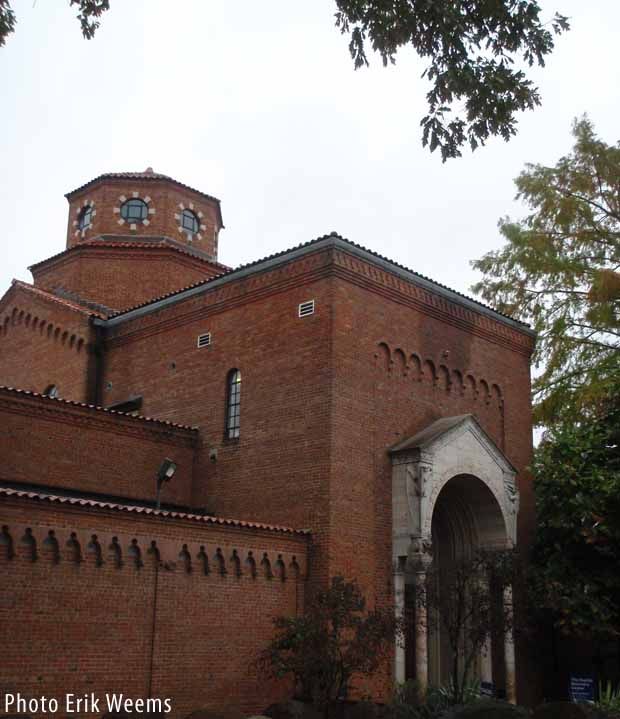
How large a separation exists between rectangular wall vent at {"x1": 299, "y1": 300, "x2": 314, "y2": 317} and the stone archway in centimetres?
337

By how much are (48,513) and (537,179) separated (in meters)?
19.1

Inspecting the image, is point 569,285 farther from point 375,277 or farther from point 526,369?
point 375,277

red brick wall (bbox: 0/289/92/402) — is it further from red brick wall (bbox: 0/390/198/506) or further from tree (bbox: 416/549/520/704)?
tree (bbox: 416/549/520/704)

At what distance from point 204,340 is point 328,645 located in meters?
8.79

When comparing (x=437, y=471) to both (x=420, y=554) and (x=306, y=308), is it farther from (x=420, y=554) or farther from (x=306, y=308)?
(x=306, y=308)

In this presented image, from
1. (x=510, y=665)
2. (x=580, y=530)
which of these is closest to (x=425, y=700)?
(x=510, y=665)

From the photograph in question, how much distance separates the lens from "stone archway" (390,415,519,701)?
18.3 m

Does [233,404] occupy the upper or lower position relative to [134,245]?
lower

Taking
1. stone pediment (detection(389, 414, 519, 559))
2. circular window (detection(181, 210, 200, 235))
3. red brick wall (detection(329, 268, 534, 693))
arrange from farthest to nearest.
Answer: circular window (detection(181, 210, 200, 235)), stone pediment (detection(389, 414, 519, 559)), red brick wall (detection(329, 268, 534, 693))

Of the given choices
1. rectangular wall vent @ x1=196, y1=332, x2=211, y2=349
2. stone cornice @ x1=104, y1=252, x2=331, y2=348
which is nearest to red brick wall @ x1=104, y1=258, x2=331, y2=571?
stone cornice @ x1=104, y1=252, x2=331, y2=348

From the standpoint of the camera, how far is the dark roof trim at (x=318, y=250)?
1942 centimetres

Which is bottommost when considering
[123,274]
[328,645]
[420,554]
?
[328,645]

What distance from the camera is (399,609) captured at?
1811cm

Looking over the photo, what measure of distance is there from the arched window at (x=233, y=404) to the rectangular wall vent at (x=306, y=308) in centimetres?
221
